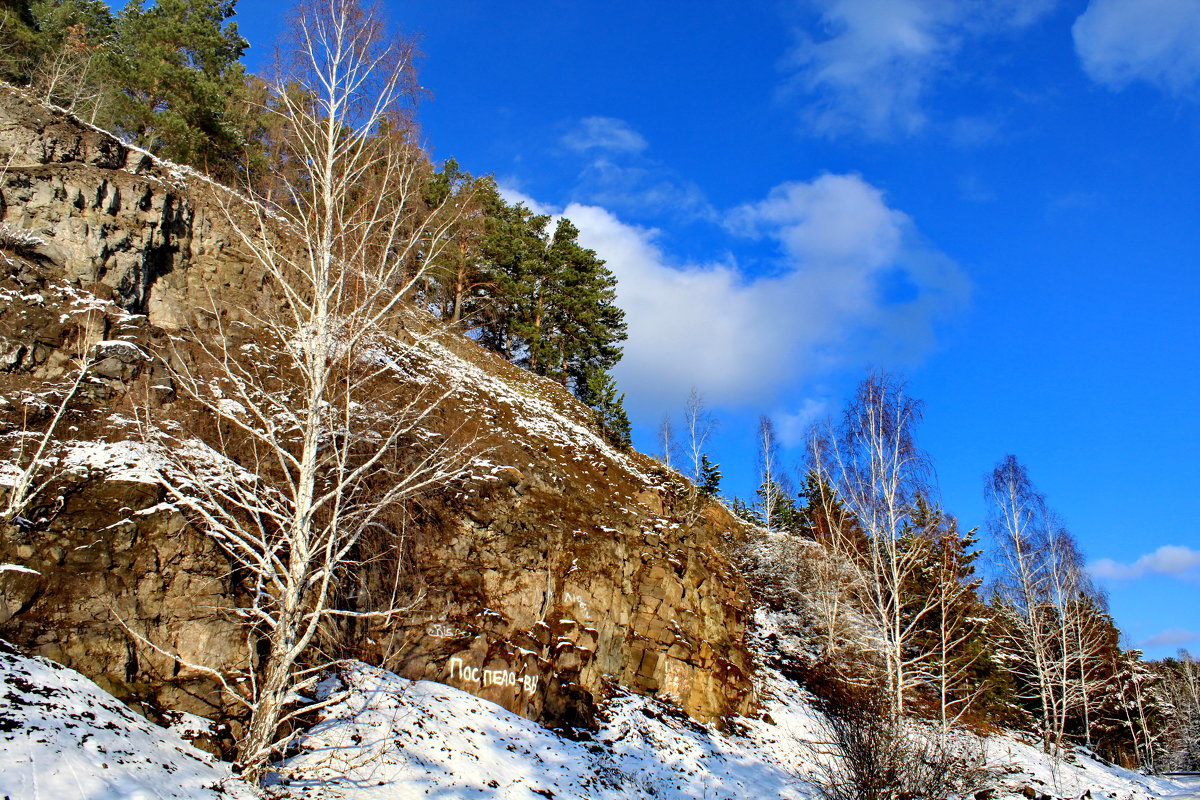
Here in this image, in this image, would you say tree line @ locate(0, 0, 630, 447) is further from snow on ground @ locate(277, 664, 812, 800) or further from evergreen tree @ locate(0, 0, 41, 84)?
snow on ground @ locate(277, 664, 812, 800)

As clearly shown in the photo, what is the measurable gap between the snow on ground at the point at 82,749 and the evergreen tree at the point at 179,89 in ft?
69.7

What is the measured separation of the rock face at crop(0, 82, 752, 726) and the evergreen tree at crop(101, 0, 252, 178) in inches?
259

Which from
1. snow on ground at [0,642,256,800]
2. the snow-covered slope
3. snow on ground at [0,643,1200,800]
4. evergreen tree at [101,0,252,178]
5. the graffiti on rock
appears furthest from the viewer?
evergreen tree at [101,0,252,178]

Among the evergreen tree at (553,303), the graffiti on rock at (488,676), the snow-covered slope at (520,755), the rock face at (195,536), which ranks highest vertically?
the evergreen tree at (553,303)

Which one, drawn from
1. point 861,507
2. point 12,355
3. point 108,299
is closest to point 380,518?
point 12,355

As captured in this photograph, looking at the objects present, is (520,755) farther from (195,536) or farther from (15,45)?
(15,45)

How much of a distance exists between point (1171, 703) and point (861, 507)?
4061 centimetres

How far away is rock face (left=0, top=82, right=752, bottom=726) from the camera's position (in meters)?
8.27

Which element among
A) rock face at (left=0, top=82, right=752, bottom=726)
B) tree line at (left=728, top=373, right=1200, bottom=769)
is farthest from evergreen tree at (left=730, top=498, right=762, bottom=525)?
rock face at (left=0, top=82, right=752, bottom=726)

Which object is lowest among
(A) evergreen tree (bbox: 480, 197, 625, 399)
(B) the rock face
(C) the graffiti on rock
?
(C) the graffiti on rock

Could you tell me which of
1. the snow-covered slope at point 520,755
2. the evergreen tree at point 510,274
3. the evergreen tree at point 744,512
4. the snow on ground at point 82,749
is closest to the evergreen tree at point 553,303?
the evergreen tree at point 510,274

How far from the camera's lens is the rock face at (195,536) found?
8.27 metres

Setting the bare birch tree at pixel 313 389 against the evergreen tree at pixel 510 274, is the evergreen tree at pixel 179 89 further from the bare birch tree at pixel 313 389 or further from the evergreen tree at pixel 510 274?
the bare birch tree at pixel 313 389

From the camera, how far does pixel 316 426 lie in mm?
7234
